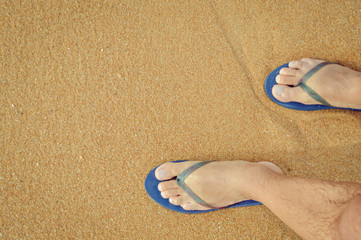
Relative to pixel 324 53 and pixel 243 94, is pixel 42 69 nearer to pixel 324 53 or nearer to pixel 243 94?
pixel 243 94

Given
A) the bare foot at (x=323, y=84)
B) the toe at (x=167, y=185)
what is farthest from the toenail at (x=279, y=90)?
the toe at (x=167, y=185)

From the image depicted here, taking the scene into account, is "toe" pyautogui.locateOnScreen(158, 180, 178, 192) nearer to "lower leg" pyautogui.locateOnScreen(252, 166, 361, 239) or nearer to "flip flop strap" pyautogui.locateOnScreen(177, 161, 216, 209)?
"flip flop strap" pyautogui.locateOnScreen(177, 161, 216, 209)

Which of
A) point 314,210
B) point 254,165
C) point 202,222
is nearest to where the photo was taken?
point 314,210

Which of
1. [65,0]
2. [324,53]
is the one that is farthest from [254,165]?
[65,0]

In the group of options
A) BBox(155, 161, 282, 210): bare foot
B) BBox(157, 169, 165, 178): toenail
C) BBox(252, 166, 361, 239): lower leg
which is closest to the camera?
BBox(252, 166, 361, 239): lower leg

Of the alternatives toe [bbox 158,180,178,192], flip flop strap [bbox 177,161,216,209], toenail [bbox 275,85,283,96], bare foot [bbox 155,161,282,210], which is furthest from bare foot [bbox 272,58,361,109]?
toe [bbox 158,180,178,192]

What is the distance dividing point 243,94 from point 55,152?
109 centimetres

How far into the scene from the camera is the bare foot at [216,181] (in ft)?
3.97

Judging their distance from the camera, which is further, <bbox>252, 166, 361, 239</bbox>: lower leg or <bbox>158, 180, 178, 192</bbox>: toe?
<bbox>158, 180, 178, 192</bbox>: toe

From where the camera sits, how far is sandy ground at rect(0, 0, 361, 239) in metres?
1.31

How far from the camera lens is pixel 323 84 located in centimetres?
131

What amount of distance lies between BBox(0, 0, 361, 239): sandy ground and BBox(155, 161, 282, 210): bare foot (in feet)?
0.27

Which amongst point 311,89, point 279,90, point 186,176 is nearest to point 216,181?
point 186,176

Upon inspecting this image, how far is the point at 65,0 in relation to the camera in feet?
4.47
